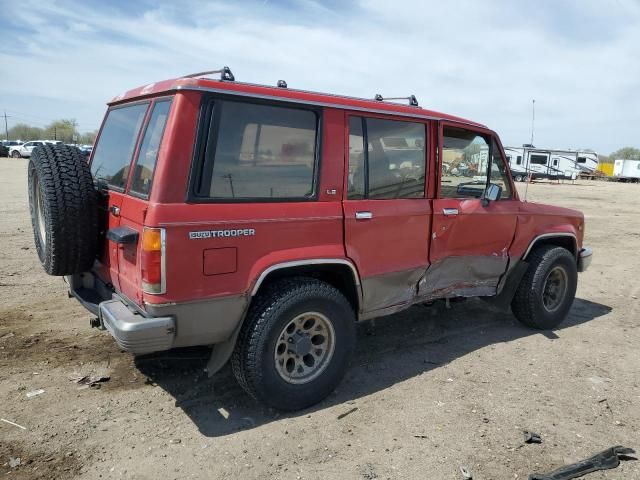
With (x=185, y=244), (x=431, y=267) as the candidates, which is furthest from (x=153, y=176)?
(x=431, y=267)

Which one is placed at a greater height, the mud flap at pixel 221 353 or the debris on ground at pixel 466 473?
the mud flap at pixel 221 353

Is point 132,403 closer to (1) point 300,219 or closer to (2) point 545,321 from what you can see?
(1) point 300,219

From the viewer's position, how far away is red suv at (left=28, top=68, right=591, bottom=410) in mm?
3014

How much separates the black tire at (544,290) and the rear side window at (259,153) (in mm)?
2884

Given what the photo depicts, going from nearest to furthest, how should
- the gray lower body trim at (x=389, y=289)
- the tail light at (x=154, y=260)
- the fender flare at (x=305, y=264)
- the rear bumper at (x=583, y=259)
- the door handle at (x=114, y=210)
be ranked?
the tail light at (x=154, y=260) → the fender flare at (x=305, y=264) → the door handle at (x=114, y=210) → the gray lower body trim at (x=389, y=289) → the rear bumper at (x=583, y=259)

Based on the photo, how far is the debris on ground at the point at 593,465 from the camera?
2947 millimetres

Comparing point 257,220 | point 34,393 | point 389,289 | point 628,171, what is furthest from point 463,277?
point 628,171

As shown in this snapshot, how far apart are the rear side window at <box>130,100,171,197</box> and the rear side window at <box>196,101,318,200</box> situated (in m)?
0.31

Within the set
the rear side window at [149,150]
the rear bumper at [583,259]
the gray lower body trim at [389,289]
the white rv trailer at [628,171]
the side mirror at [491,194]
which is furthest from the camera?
the white rv trailer at [628,171]

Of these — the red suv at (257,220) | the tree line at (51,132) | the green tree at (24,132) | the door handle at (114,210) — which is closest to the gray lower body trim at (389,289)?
the red suv at (257,220)

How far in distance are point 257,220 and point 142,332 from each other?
94 cm

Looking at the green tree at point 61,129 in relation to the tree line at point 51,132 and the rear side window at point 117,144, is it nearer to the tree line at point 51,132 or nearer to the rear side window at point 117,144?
the tree line at point 51,132

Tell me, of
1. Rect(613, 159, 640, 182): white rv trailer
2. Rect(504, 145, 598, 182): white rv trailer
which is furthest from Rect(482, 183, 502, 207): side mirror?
Rect(613, 159, 640, 182): white rv trailer

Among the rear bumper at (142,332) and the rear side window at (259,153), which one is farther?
the rear side window at (259,153)
